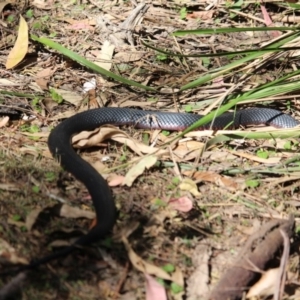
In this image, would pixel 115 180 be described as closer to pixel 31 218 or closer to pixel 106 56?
pixel 31 218

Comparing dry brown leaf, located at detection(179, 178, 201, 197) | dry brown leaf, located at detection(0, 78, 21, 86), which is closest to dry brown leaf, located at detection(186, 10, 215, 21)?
dry brown leaf, located at detection(0, 78, 21, 86)

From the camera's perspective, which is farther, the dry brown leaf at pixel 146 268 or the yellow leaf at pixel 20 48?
the yellow leaf at pixel 20 48

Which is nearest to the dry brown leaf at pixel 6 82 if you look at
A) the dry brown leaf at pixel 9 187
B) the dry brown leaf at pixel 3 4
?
the dry brown leaf at pixel 3 4

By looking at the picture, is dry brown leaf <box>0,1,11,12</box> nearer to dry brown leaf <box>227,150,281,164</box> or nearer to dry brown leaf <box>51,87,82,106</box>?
dry brown leaf <box>51,87,82,106</box>

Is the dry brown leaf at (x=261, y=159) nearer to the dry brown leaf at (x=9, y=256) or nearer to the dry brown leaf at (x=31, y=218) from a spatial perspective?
the dry brown leaf at (x=31, y=218)

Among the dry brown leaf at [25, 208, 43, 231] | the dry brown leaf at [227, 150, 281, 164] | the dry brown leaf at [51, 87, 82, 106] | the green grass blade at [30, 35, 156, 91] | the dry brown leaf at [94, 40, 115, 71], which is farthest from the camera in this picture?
the dry brown leaf at [94, 40, 115, 71]

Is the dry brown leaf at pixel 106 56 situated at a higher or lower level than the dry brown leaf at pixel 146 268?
higher
